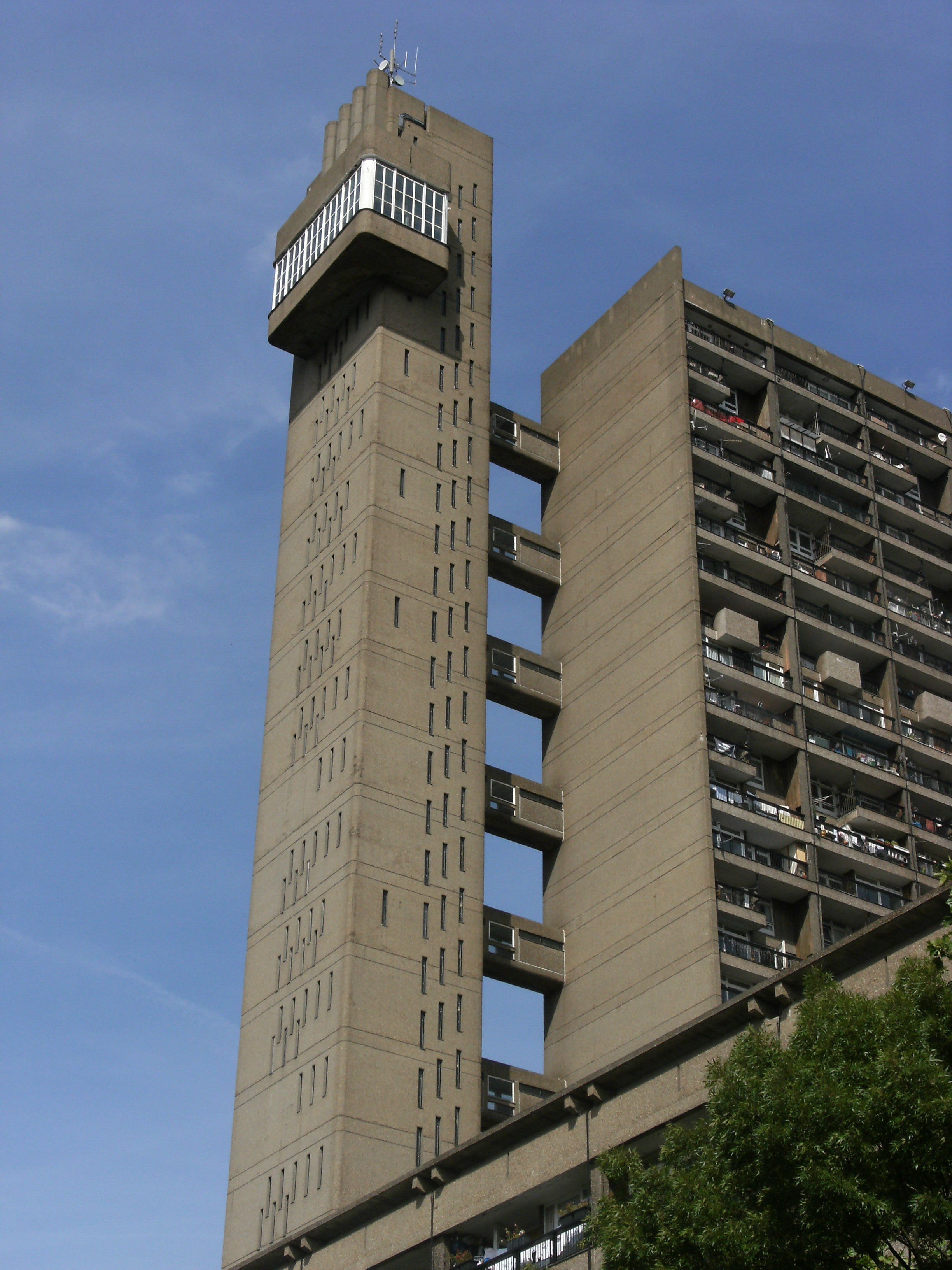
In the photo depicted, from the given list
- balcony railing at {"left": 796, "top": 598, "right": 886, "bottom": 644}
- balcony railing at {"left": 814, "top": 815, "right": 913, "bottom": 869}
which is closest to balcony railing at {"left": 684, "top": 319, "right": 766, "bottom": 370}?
balcony railing at {"left": 796, "top": 598, "right": 886, "bottom": 644}

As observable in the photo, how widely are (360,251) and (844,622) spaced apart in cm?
2726

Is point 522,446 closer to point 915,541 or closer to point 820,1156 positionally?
point 915,541

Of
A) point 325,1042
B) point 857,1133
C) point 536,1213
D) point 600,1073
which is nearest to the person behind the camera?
point 857,1133

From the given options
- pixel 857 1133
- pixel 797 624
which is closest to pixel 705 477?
pixel 797 624

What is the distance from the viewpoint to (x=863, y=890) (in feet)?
233

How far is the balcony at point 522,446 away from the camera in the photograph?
83125 millimetres

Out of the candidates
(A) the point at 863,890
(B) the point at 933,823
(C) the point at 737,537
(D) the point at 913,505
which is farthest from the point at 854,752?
(D) the point at 913,505

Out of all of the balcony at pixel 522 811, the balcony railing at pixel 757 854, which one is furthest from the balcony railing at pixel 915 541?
the balcony at pixel 522 811

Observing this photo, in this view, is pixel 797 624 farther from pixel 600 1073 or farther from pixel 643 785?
pixel 600 1073

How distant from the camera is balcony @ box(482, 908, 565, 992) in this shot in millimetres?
71062

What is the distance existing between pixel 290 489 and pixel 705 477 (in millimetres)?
19670

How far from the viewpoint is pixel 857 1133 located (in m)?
27.4

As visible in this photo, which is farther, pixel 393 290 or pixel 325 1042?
pixel 393 290

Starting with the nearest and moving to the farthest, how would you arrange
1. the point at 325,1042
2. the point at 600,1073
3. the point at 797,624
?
1. the point at 600,1073
2. the point at 325,1042
3. the point at 797,624
